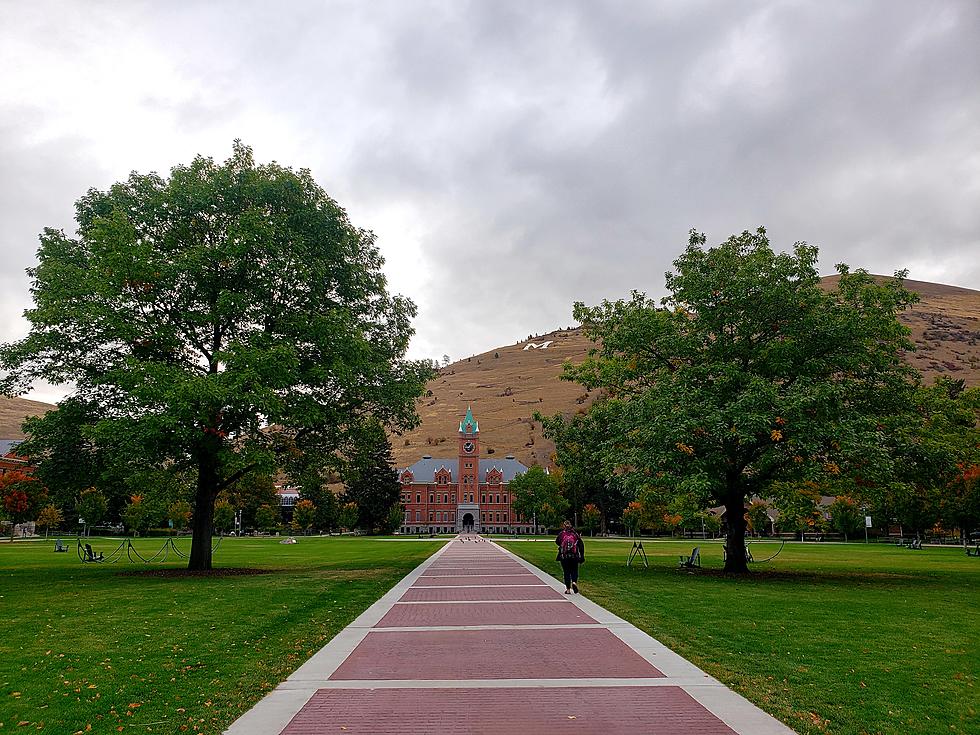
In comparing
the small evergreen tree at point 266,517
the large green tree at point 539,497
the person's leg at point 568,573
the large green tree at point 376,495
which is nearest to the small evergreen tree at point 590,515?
the large green tree at point 539,497

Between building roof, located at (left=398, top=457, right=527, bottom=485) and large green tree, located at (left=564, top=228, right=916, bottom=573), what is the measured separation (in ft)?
323

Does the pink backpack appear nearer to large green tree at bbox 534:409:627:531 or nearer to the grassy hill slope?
large green tree at bbox 534:409:627:531

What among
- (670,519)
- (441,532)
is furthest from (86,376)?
(441,532)

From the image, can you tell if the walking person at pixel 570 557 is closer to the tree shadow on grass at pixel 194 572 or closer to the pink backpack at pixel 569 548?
the pink backpack at pixel 569 548

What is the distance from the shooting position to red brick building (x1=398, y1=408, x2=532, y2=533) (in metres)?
120

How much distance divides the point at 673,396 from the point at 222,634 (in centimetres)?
1555

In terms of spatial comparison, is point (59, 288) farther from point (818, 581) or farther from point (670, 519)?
point (670, 519)

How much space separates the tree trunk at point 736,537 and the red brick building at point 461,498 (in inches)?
3703

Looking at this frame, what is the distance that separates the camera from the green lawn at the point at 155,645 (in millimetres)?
7066

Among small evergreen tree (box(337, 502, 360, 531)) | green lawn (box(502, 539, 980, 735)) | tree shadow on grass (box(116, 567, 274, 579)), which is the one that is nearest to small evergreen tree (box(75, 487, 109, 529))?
small evergreen tree (box(337, 502, 360, 531))

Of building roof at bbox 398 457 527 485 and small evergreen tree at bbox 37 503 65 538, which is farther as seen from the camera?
building roof at bbox 398 457 527 485

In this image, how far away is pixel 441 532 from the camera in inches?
4582

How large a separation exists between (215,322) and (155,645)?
14066mm

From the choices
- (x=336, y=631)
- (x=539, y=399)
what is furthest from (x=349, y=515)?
(x=539, y=399)
